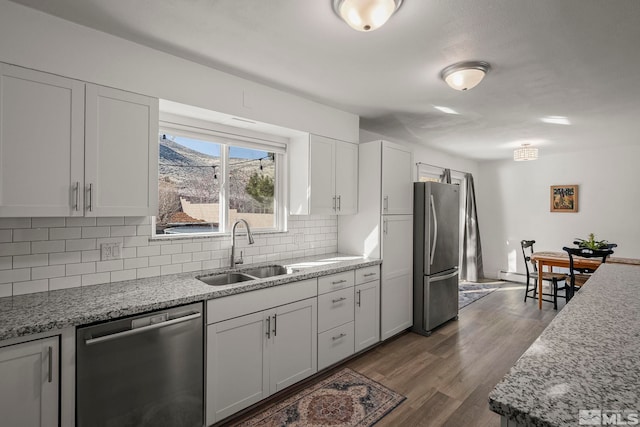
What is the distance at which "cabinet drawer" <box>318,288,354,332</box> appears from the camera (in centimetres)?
269

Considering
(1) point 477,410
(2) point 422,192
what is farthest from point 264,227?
(1) point 477,410

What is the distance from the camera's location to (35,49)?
1718 mm

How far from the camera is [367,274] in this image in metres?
3.12

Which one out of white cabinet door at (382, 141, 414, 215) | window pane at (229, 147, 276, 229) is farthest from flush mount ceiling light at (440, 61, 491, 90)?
window pane at (229, 147, 276, 229)

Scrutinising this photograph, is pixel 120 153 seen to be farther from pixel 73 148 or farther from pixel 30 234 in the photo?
pixel 30 234

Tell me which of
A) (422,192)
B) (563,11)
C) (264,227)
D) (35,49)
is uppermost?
(563,11)

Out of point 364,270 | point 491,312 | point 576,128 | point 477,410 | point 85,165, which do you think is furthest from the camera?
point 491,312

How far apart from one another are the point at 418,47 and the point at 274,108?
1253 mm

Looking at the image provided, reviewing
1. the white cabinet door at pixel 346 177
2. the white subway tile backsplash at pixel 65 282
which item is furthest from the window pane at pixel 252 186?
the white subway tile backsplash at pixel 65 282

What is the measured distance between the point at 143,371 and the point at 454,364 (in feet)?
8.46

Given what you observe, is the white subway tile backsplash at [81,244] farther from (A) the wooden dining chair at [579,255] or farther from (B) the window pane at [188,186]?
(A) the wooden dining chair at [579,255]

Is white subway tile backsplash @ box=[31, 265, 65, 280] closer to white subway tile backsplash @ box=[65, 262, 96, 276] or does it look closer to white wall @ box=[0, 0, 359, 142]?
white subway tile backsplash @ box=[65, 262, 96, 276]

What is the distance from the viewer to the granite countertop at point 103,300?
4.87 feet

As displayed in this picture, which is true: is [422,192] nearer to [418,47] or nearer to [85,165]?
[418,47]
